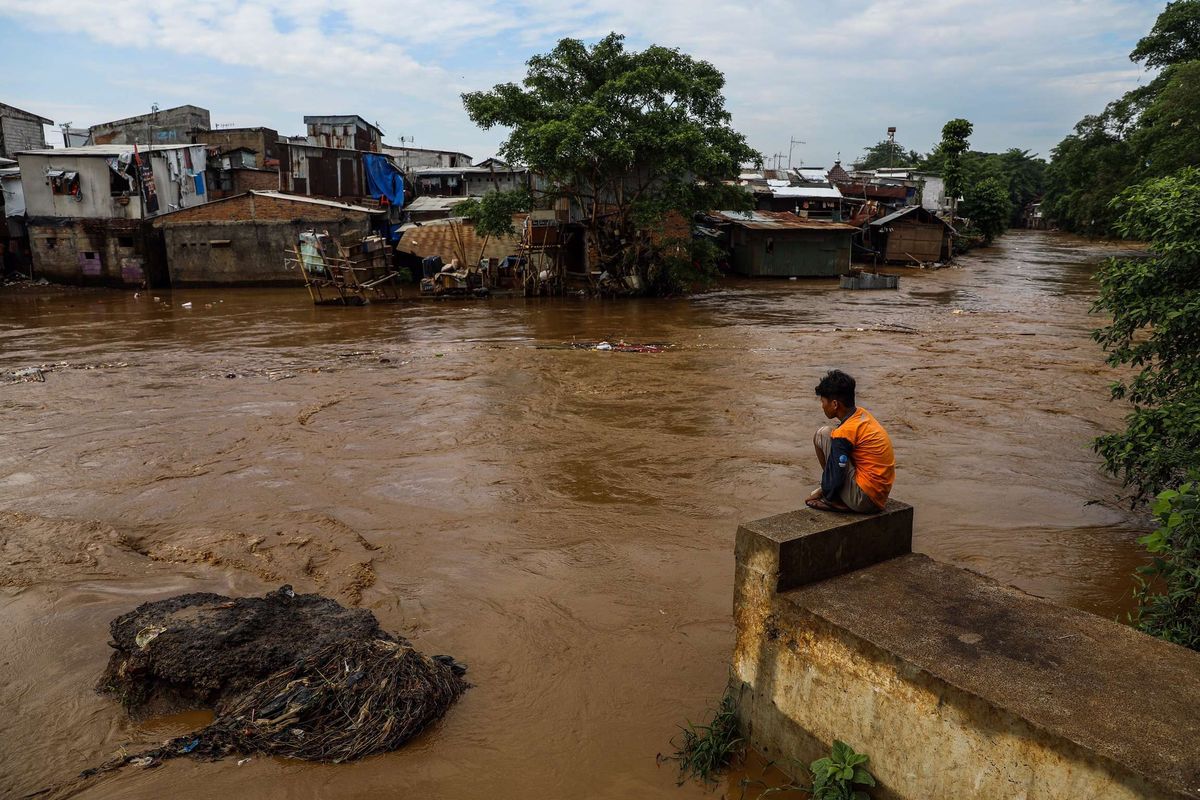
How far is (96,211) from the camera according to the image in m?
28.1

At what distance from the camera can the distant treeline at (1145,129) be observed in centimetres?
2898

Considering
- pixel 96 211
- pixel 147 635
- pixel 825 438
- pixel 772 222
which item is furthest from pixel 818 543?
pixel 96 211

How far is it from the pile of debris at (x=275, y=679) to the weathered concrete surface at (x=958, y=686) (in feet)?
6.06

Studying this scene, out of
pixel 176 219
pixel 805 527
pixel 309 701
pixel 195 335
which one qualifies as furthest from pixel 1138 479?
pixel 176 219

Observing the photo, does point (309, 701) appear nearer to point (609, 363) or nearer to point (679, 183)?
point (609, 363)

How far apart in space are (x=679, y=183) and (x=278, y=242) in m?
14.4

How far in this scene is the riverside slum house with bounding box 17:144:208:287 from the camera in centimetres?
2788

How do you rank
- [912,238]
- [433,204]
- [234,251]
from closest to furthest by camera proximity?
[234,251] < [433,204] < [912,238]

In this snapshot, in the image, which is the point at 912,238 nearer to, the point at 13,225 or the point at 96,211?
the point at 96,211

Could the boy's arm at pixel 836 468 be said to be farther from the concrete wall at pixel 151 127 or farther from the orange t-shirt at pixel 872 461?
the concrete wall at pixel 151 127

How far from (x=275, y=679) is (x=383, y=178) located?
32.6 m

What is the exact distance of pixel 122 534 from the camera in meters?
7.08

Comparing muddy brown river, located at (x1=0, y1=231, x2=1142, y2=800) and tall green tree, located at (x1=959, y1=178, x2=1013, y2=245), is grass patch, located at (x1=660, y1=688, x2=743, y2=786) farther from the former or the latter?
tall green tree, located at (x1=959, y1=178, x2=1013, y2=245)

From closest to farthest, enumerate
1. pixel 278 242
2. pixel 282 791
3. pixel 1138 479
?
pixel 282 791, pixel 1138 479, pixel 278 242
